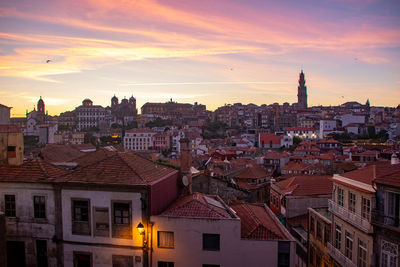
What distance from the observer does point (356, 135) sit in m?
108

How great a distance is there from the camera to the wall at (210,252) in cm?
1275

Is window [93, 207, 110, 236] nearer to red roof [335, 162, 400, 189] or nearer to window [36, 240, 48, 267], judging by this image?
window [36, 240, 48, 267]

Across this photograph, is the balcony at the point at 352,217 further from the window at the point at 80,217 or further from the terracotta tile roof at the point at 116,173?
the window at the point at 80,217

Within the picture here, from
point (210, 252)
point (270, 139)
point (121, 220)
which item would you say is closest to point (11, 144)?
point (121, 220)

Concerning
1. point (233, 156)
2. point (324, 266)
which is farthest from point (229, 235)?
point (233, 156)

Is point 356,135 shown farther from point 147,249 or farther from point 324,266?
point 147,249

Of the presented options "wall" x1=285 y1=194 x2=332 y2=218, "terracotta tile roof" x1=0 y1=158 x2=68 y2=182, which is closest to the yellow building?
"terracotta tile roof" x1=0 y1=158 x2=68 y2=182

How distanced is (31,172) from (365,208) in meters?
14.9

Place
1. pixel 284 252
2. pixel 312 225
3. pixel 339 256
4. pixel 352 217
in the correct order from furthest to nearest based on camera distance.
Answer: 1. pixel 312 225
2. pixel 339 256
3. pixel 352 217
4. pixel 284 252

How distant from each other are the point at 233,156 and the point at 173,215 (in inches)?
2613

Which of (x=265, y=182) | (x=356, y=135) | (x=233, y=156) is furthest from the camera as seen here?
(x=356, y=135)

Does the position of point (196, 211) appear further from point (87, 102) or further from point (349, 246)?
point (87, 102)

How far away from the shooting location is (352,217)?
1485 centimetres

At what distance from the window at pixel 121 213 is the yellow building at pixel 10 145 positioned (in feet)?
23.8
